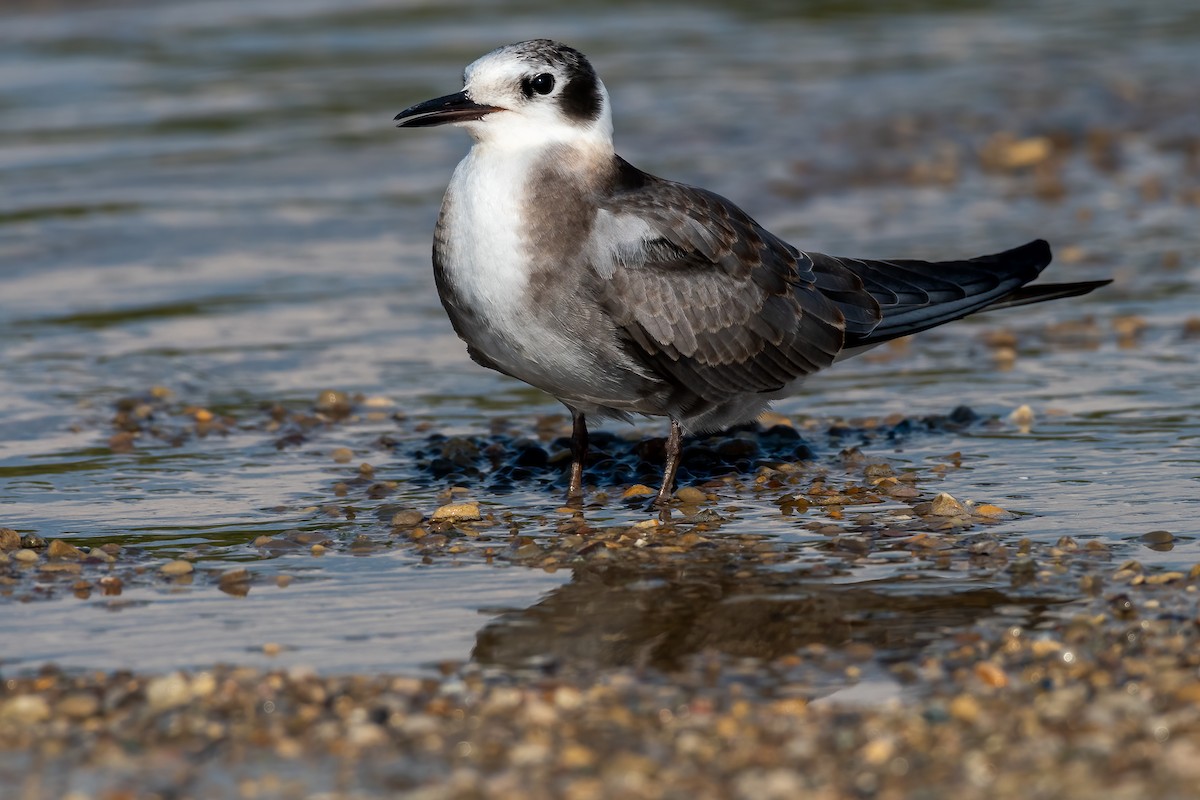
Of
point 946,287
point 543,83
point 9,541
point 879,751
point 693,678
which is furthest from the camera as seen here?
point 946,287

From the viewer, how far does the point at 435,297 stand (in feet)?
30.0

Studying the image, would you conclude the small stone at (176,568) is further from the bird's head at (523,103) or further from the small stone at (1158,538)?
the small stone at (1158,538)

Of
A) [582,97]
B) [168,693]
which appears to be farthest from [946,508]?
[168,693]

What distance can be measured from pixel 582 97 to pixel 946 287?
1784 mm

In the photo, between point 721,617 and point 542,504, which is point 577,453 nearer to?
point 542,504

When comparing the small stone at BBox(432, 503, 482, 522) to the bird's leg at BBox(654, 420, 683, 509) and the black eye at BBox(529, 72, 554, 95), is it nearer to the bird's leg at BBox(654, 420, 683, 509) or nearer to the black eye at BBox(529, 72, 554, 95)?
the bird's leg at BBox(654, 420, 683, 509)

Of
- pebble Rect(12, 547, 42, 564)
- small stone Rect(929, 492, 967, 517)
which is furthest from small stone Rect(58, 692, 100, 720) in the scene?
small stone Rect(929, 492, 967, 517)

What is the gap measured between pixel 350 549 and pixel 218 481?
1.08 meters

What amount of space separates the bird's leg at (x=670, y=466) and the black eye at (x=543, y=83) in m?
1.27

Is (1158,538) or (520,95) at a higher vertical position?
(520,95)

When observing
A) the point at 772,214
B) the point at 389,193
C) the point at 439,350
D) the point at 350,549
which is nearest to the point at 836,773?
the point at 350,549

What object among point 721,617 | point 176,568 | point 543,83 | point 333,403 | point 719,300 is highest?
point 543,83

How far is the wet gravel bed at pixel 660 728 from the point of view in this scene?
364cm

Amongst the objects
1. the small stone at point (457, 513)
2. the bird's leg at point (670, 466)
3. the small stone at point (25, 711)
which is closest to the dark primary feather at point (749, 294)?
the bird's leg at point (670, 466)
